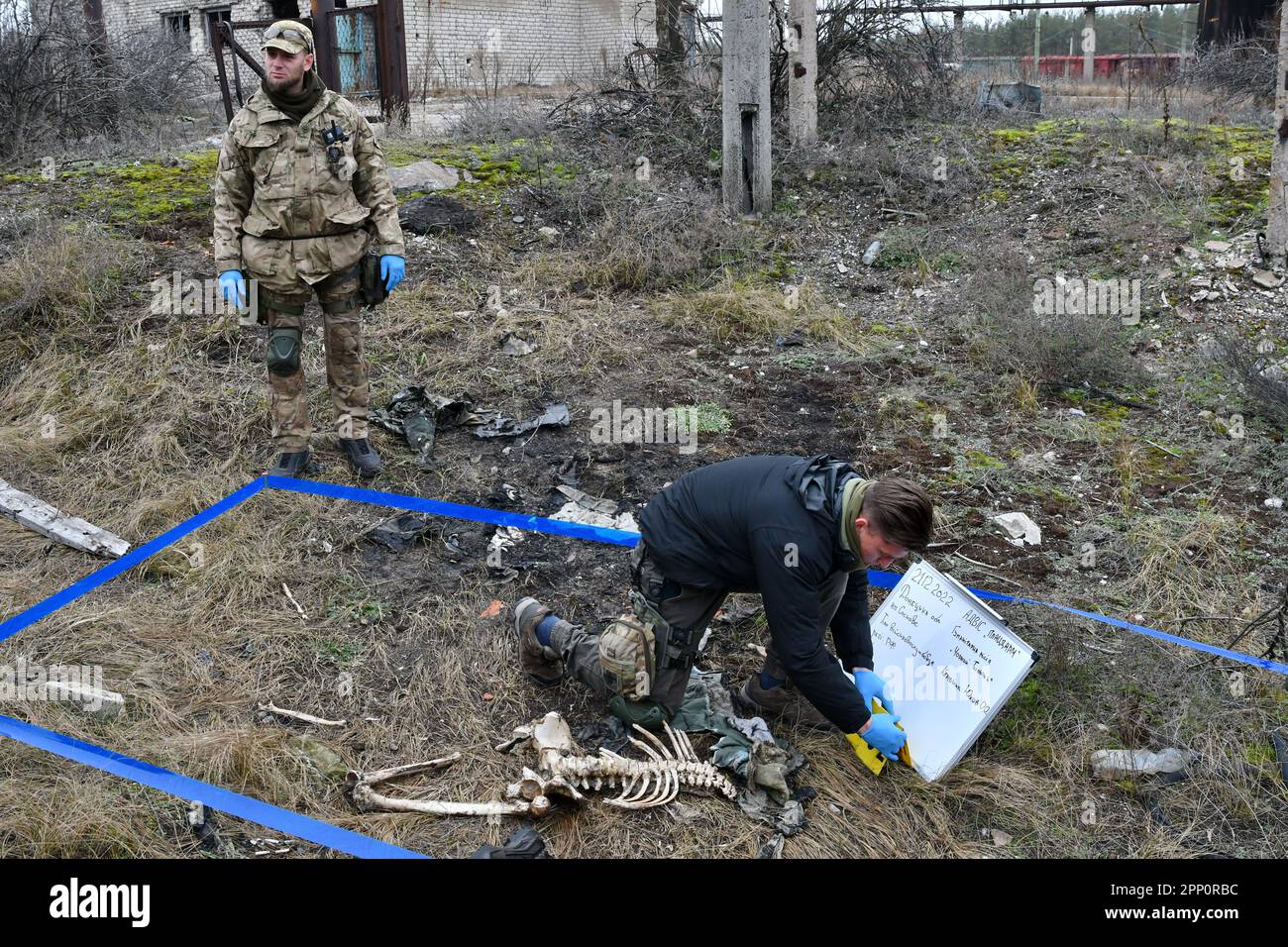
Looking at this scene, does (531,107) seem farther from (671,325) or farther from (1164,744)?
(1164,744)

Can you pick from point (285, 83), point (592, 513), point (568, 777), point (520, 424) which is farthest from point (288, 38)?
point (568, 777)

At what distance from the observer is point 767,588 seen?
270 centimetres

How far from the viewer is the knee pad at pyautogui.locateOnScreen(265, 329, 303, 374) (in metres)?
4.51

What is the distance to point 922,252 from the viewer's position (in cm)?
706

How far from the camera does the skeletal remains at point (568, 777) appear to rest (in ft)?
9.14

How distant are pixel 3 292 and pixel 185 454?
2024 millimetres

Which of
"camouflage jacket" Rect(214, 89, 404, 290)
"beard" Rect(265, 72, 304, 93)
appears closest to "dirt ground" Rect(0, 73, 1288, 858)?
"camouflage jacket" Rect(214, 89, 404, 290)

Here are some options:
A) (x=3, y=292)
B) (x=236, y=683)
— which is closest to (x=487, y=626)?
(x=236, y=683)

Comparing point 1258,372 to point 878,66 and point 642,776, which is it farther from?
point 878,66

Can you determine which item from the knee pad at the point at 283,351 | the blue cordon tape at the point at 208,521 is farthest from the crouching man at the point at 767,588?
the knee pad at the point at 283,351

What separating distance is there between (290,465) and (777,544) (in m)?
2.78

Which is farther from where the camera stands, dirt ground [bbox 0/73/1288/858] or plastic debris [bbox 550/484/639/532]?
plastic debris [bbox 550/484/639/532]

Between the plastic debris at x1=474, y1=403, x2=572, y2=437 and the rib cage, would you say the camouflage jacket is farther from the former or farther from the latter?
the rib cage

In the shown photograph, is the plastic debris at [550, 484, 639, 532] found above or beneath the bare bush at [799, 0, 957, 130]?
beneath
